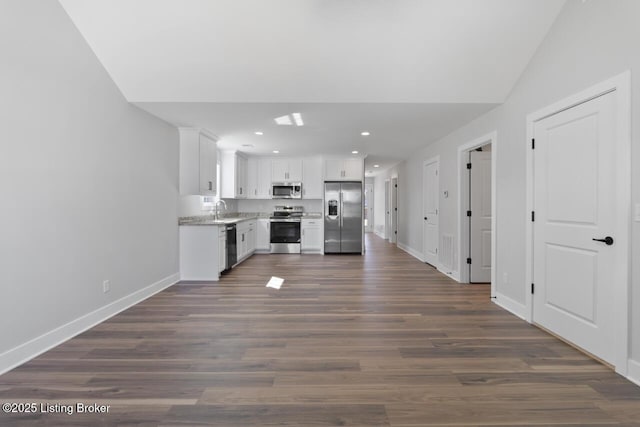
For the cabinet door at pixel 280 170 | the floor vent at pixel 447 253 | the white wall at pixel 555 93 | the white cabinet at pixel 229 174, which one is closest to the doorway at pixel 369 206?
the cabinet door at pixel 280 170

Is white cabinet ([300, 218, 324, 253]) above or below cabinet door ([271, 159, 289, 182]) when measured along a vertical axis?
below

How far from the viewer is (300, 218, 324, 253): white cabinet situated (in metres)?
7.32

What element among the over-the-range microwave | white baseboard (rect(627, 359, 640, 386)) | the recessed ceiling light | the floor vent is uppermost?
the recessed ceiling light

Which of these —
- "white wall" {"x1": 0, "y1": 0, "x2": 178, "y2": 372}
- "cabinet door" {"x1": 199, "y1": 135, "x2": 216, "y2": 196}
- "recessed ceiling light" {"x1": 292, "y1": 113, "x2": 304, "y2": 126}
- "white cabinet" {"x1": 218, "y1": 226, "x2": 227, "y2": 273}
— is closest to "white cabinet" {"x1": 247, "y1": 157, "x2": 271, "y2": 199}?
"cabinet door" {"x1": 199, "y1": 135, "x2": 216, "y2": 196}

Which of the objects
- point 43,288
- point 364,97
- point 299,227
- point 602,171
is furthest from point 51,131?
point 299,227

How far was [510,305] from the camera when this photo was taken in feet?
11.1

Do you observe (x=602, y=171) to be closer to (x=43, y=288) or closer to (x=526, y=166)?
(x=526, y=166)

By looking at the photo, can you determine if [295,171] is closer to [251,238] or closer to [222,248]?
[251,238]

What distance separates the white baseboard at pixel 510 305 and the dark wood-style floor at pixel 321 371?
0.39ft

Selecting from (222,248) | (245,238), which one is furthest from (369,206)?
(222,248)

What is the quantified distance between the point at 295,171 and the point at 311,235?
5.42 feet

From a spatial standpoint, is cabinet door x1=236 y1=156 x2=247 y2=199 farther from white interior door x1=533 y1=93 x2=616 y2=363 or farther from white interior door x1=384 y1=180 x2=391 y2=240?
white interior door x1=533 y1=93 x2=616 y2=363

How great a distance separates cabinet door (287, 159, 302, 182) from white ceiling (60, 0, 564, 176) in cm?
365

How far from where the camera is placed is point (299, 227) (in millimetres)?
7305
